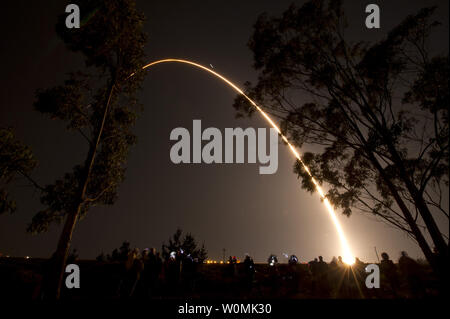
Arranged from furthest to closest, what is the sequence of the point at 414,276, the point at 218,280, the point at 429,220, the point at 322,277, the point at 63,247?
the point at 218,280 < the point at 322,277 < the point at 414,276 < the point at 429,220 < the point at 63,247

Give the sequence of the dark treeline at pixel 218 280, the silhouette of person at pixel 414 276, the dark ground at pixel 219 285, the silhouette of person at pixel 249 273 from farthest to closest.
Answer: the silhouette of person at pixel 249 273
the dark ground at pixel 219 285
the dark treeline at pixel 218 280
the silhouette of person at pixel 414 276

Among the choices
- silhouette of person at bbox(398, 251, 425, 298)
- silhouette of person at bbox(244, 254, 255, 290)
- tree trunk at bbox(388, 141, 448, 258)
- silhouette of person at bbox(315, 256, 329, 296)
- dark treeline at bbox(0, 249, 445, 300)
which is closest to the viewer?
tree trunk at bbox(388, 141, 448, 258)

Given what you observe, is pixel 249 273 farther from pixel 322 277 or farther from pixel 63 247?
pixel 63 247

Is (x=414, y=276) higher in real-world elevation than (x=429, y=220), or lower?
lower

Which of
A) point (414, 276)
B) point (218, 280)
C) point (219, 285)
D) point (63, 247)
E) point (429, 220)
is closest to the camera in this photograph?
point (63, 247)

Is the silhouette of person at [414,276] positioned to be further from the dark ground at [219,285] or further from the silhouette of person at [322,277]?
the silhouette of person at [322,277]

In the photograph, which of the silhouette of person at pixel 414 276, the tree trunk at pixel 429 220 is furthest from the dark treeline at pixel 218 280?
the tree trunk at pixel 429 220

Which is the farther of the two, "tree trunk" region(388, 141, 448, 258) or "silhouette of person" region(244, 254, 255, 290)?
"silhouette of person" region(244, 254, 255, 290)

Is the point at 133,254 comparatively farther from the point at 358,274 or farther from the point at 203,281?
the point at 358,274

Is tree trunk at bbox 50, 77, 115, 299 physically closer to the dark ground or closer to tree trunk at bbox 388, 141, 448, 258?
the dark ground

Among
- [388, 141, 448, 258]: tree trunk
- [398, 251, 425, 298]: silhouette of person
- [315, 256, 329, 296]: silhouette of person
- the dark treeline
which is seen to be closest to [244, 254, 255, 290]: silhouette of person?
the dark treeline

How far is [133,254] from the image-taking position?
9.46m

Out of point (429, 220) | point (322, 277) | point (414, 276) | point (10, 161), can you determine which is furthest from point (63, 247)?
point (429, 220)
